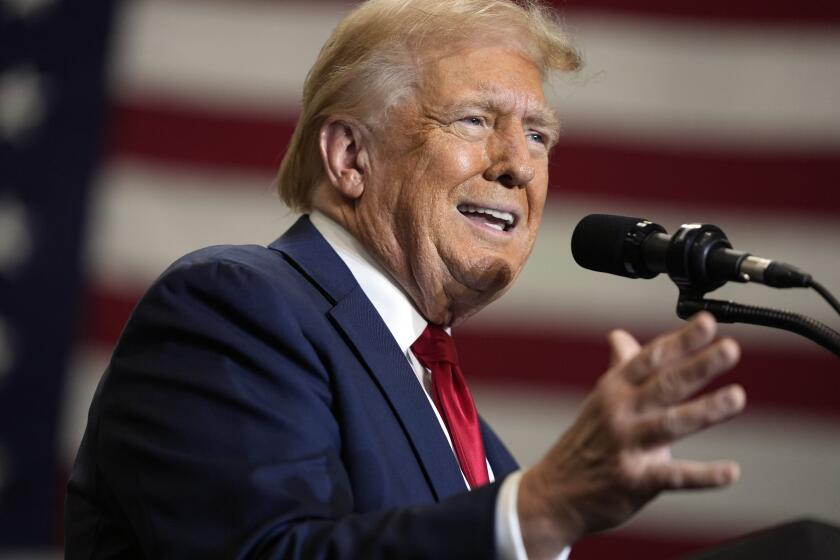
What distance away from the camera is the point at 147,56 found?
11.4 feet

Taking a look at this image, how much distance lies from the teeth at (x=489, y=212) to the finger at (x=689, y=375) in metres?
0.83

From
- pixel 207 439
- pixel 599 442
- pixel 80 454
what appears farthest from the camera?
pixel 80 454

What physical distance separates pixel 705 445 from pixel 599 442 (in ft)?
8.25

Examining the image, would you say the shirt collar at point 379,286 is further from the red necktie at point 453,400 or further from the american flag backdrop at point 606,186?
the american flag backdrop at point 606,186

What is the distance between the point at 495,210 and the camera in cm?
180

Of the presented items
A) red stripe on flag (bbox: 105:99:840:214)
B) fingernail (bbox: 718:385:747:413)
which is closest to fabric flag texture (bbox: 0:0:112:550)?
red stripe on flag (bbox: 105:99:840:214)

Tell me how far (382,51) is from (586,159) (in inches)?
68.6

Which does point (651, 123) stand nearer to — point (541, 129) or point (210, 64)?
point (210, 64)

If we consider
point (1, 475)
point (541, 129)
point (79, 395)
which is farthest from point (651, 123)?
point (1, 475)

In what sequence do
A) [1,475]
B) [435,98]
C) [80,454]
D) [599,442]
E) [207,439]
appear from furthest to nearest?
[1,475] → [435,98] → [80,454] → [207,439] → [599,442]

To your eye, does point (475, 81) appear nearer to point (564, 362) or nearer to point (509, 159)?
point (509, 159)

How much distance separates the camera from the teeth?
5.82 ft

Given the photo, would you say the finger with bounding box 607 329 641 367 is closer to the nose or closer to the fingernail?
the fingernail

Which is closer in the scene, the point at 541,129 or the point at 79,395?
the point at 541,129
